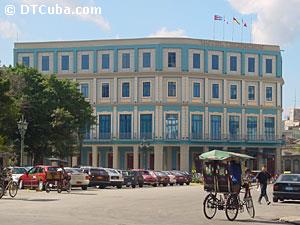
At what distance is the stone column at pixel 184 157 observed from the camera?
87625 mm

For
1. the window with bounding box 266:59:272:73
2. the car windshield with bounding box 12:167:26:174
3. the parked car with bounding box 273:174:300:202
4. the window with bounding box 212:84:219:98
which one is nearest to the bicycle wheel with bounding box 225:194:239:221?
the parked car with bounding box 273:174:300:202

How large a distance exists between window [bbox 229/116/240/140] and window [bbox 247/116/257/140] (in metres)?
1.55

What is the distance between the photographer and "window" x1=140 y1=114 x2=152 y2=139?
87.4 meters

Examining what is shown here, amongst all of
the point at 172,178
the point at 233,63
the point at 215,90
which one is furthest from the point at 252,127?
the point at 172,178

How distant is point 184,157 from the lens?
288 ft

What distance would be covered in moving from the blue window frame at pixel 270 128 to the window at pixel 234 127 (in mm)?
4110

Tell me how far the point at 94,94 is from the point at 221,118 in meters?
16.2

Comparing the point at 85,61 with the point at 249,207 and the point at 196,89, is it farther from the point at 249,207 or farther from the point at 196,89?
the point at 249,207

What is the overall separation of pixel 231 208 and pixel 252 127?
70.8 metres

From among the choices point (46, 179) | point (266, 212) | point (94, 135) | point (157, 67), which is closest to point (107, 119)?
point (94, 135)

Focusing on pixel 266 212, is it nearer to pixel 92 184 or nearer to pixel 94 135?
pixel 92 184

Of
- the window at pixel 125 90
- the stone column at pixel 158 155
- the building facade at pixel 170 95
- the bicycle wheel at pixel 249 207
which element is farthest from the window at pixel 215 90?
the bicycle wheel at pixel 249 207

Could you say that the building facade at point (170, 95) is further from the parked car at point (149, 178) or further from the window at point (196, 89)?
the parked car at point (149, 178)

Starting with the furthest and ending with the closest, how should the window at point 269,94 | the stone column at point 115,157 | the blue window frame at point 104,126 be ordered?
the window at point 269,94 → the blue window frame at point 104,126 → the stone column at point 115,157
